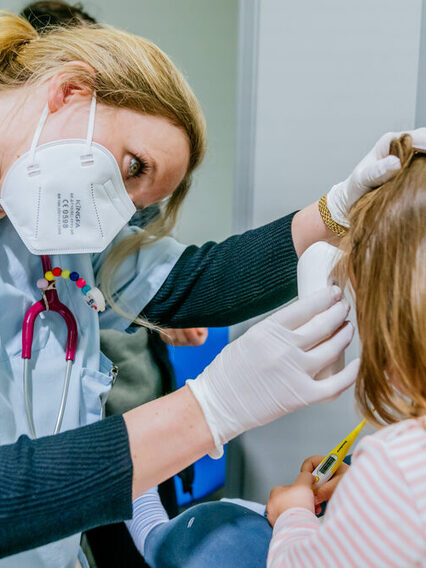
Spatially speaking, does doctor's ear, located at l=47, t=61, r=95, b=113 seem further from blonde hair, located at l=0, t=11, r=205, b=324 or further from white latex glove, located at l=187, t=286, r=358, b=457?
white latex glove, located at l=187, t=286, r=358, b=457

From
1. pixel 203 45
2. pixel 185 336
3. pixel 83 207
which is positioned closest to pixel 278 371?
pixel 83 207

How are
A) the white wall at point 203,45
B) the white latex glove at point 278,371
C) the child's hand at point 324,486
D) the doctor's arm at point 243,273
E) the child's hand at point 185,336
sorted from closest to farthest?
the white latex glove at point 278,371, the child's hand at point 324,486, the doctor's arm at point 243,273, the child's hand at point 185,336, the white wall at point 203,45

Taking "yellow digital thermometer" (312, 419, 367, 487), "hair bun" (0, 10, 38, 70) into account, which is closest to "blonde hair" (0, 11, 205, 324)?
"hair bun" (0, 10, 38, 70)

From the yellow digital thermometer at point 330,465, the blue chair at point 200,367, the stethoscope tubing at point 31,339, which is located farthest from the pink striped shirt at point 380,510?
the blue chair at point 200,367

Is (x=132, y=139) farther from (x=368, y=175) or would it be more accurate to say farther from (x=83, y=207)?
(x=368, y=175)

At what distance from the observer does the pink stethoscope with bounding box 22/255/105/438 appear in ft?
2.83

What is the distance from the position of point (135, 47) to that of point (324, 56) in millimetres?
365

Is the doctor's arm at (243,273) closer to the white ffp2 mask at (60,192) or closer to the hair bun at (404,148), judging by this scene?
the hair bun at (404,148)

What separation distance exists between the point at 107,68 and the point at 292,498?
73cm

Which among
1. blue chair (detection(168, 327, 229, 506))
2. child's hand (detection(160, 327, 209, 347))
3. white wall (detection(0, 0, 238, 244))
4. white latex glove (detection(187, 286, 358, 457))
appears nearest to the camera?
white latex glove (detection(187, 286, 358, 457))

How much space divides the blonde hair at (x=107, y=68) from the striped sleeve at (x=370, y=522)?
24.8 inches

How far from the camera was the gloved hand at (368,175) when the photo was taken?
2.21 feet

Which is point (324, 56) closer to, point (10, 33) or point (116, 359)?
point (10, 33)

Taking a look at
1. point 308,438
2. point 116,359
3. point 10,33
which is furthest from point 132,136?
point 308,438
